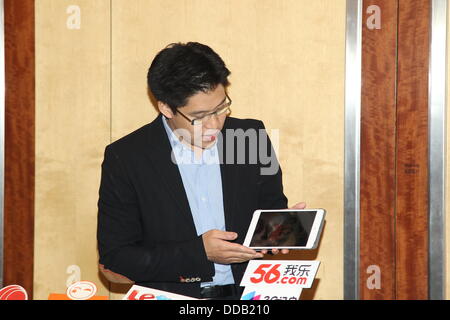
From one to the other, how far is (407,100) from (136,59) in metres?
1.28

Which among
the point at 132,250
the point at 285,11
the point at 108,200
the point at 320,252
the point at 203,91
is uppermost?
the point at 285,11

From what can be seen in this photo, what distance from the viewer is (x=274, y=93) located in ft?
9.85

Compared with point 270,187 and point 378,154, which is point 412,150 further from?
point 270,187

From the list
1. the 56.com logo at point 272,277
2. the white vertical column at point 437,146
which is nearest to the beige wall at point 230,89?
the white vertical column at point 437,146

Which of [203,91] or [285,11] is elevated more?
[285,11]

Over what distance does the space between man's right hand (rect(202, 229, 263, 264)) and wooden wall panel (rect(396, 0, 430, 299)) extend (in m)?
1.28

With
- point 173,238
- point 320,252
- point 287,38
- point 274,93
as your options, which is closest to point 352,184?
point 320,252

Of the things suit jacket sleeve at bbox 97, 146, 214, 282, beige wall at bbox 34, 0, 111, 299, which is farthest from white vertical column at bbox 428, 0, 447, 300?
beige wall at bbox 34, 0, 111, 299

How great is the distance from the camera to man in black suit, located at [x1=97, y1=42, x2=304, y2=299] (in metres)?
2.07

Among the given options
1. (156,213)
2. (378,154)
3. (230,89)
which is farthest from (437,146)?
(156,213)

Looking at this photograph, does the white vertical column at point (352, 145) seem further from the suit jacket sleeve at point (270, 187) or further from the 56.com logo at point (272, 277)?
the 56.com logo at point (272, 277)

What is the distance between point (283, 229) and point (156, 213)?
51 centimetres
